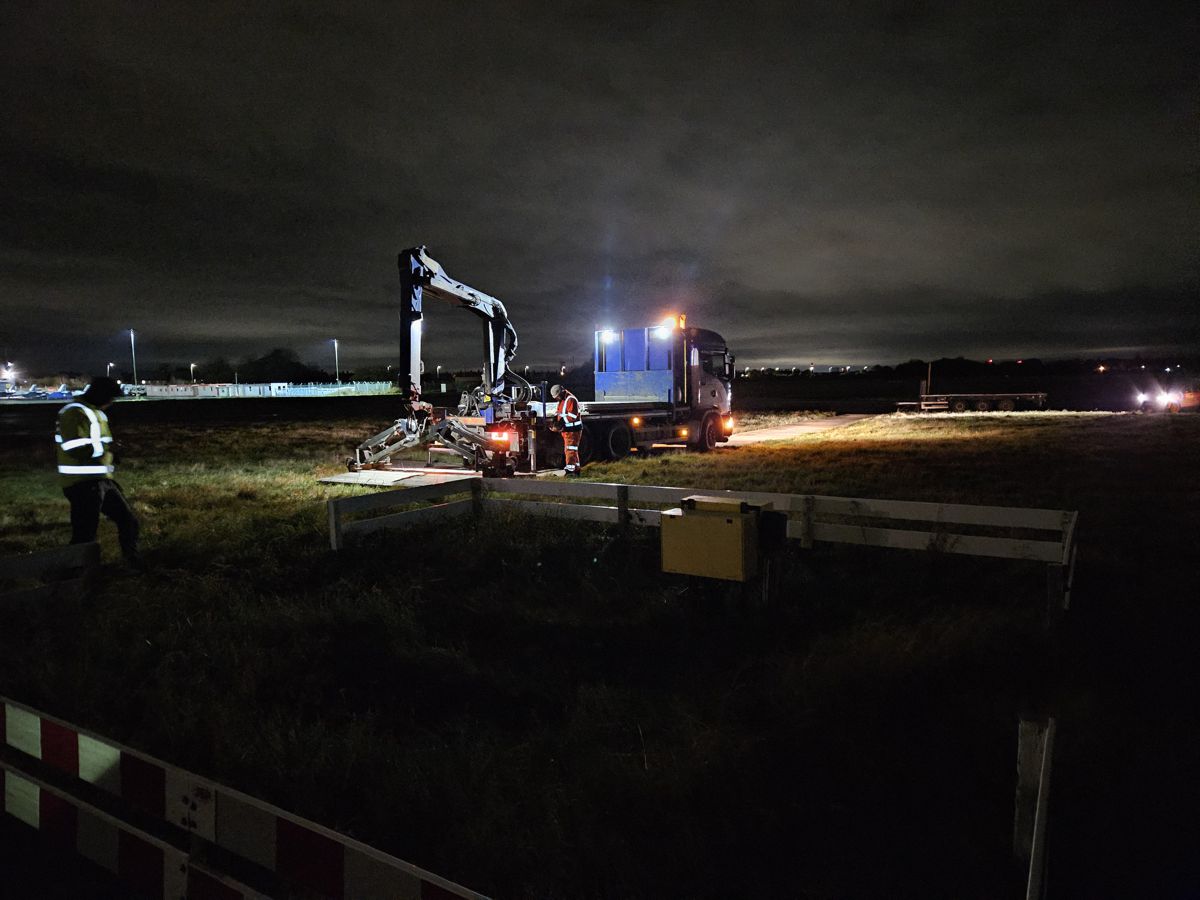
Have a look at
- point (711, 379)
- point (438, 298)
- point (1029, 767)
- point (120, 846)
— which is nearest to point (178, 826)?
point (120, 846)

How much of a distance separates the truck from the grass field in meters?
5.30

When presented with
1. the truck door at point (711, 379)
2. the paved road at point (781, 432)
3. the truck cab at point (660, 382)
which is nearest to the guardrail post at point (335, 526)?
the truck cab at point (660, 382)

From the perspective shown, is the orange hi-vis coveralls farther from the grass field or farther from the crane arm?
the grass field

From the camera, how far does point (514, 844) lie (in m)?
3.18

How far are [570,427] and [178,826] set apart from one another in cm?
1274

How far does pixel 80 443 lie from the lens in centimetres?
716

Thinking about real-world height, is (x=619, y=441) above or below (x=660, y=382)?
below

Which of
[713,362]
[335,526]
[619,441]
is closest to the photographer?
[335,526]

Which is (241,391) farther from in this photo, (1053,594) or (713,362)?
(1053,594)

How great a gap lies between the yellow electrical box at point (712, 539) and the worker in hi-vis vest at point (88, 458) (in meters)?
5.61

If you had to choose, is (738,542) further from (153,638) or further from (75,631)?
(75,631)

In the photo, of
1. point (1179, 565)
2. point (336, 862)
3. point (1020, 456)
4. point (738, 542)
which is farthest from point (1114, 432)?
point (336, 862)

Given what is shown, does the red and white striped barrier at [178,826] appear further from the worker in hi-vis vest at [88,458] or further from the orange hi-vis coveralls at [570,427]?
the orange hi-vis coveralls at [570,427]

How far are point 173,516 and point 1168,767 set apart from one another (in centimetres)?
1224
